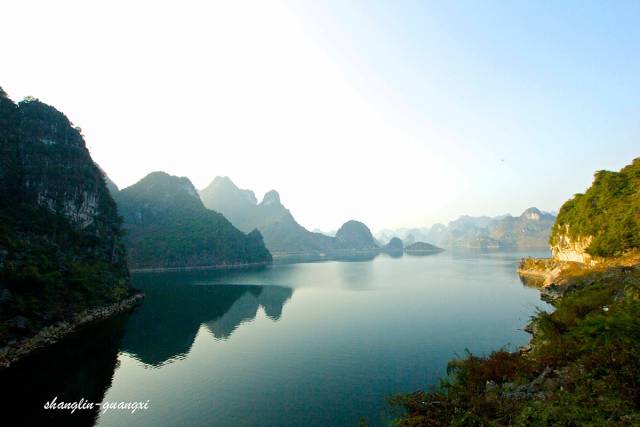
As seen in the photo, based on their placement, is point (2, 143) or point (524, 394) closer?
point (524, 394)

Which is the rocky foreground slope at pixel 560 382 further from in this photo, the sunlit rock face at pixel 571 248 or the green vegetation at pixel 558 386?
the sunlit rock face at pixel 571 248

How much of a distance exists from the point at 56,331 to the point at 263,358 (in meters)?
32.8

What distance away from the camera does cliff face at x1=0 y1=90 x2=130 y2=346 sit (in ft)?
166

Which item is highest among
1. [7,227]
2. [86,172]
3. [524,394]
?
[86,172]

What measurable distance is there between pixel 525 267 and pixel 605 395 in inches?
5298

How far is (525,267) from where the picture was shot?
12875 centimetres

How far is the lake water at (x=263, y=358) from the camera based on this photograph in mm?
28281

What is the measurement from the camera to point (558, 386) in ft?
56.2

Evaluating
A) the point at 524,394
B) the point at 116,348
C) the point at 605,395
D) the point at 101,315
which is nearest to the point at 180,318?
the point at 101,315

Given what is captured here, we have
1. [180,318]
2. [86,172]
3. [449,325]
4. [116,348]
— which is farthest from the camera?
[86,172]

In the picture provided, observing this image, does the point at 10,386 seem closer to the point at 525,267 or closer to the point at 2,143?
the point at 2,143

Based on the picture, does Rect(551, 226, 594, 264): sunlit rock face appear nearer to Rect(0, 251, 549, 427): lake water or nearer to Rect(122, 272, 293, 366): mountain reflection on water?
Rect(0, 251, 549, 427): lake water

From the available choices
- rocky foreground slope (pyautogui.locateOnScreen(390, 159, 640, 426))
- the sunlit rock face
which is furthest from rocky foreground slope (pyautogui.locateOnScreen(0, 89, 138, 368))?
the sunlit rock face

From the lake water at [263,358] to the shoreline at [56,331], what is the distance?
1831mm
